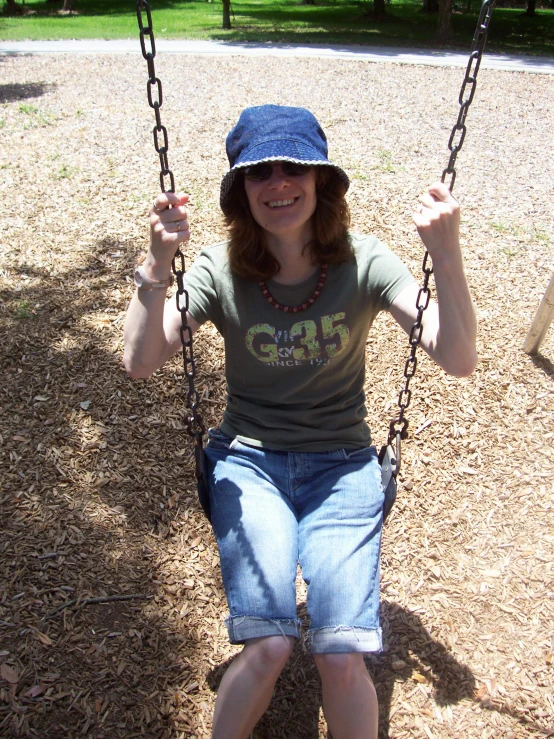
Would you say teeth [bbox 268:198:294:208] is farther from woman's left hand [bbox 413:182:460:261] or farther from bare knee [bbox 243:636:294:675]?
bare knee [bbox 243:636:294:675]

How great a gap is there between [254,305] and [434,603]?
1.46 m

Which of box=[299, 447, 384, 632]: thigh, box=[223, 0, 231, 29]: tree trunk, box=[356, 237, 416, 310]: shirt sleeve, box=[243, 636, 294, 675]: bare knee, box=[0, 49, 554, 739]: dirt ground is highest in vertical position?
box=[356, 237, 416, 310]: shirt sleeve

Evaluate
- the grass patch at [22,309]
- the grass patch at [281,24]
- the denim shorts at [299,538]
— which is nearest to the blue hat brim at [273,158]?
the denim shorts at [299,538]

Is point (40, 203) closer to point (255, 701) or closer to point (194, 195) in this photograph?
point (194, 195)

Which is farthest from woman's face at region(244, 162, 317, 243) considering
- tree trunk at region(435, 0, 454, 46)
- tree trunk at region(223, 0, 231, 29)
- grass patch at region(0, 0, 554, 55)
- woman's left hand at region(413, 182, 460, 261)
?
tree trunk at region(223, 0, 231, 29)

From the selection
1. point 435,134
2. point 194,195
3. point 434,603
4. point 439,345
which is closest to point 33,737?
point 434,603

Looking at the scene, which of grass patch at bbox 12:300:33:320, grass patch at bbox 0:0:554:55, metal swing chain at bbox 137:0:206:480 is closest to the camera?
metal swing chain at bbox 137:0:206:480

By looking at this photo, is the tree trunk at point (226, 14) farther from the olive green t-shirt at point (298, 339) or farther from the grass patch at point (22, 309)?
the olive green t-shirt at point (298, 339)

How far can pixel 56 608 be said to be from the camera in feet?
8.09

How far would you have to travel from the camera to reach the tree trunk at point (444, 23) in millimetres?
15734

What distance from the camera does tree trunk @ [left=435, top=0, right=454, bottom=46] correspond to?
15.7 meters

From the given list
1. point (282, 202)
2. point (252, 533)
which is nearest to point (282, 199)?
point (282, 202)

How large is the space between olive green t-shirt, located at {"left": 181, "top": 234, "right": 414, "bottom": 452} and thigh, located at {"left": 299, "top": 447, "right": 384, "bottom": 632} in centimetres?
10

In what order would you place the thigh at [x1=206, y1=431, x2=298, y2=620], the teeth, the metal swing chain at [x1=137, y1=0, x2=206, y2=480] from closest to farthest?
1. the metal swing chain at [x1=137, y1=0, x2=206, y2=480]
2. the thigh at [x1=206, y1=431, x2=298, y2=620]
3. the teeth
